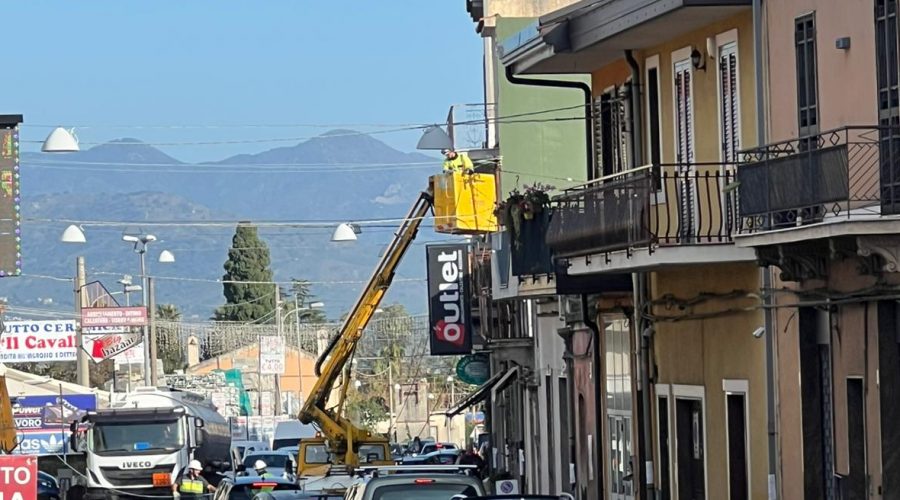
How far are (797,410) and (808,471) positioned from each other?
70cm

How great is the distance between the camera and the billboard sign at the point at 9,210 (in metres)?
38.9

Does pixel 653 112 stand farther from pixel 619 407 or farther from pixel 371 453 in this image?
pixel 371 453

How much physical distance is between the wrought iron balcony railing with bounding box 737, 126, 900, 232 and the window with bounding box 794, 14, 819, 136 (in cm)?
27

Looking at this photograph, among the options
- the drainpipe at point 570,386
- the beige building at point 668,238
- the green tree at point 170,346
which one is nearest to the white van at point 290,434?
the drainpipe at point 570,386

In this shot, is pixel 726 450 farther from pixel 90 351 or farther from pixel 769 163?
pixel 90 351

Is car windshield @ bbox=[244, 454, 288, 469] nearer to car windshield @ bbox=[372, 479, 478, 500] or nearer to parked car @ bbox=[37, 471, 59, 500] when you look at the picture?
parked car @ bbox=[37, 471, 59, 500]

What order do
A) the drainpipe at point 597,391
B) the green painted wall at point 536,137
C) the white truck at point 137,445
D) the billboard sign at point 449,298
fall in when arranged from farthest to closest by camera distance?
1. the billboard sign at point 449,298
2. the white truck at point 137,445
3. the green painted wall at point 536,137
4. the drainpipe at point 597,391

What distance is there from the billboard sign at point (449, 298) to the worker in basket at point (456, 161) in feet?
31.3

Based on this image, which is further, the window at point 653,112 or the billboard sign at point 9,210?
the billboard sign at point 9,210

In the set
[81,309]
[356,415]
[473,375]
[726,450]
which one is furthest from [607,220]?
[356,415]

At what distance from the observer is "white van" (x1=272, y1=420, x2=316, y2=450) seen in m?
69.3

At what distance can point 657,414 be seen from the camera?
26.3 metres

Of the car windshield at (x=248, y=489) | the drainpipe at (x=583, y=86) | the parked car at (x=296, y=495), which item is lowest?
the car windshield at (x=248, y=489)

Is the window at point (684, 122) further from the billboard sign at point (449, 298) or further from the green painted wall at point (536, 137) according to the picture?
the billboard sign at point (449, 298)
